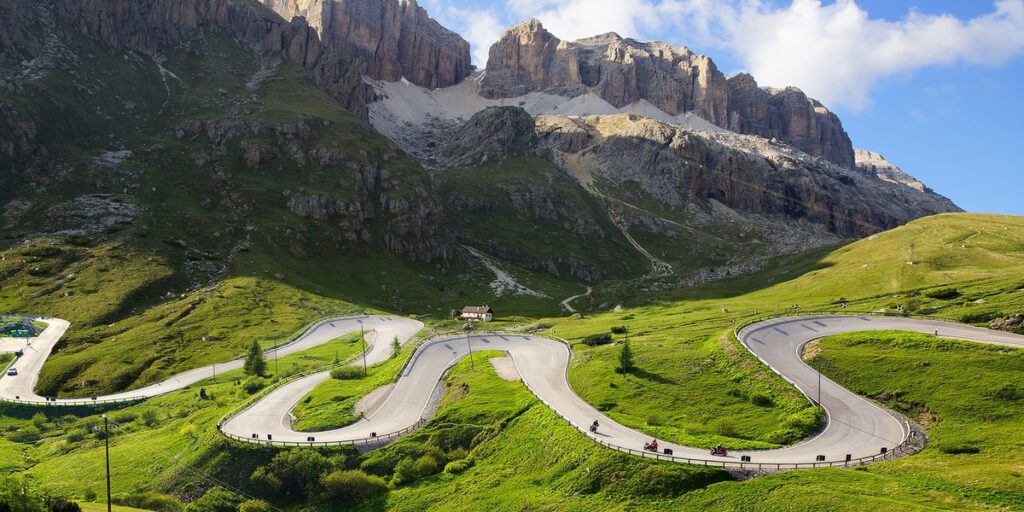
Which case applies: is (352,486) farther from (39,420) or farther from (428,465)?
(39,420)

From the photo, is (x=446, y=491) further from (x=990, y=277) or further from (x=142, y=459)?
(x=990, y=277)

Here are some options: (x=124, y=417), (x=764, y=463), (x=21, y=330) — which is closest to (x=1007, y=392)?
(x=764, y=463)

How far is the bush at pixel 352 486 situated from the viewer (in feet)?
188

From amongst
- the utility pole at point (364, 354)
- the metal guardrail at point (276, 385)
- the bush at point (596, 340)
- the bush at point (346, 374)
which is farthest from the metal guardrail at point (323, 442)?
the bush at point (596, 340)

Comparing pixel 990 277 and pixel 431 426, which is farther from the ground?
pixel 990 277

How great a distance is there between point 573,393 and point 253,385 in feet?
154

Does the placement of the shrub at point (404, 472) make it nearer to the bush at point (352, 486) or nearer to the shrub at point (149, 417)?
the bush at point (352, 486)

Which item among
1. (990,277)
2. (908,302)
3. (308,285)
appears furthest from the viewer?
(308,285)

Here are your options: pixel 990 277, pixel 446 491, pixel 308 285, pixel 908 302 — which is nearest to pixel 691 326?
pixel 908 302

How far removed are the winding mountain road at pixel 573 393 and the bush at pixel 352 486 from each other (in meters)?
6.44

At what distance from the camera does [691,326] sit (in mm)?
109438

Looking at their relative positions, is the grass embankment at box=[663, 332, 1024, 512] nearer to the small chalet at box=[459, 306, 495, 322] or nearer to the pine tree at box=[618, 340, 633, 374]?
the pine tree at box=[618, 340, 633, 374]

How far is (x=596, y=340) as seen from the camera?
328ft

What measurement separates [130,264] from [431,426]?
4700 inches
